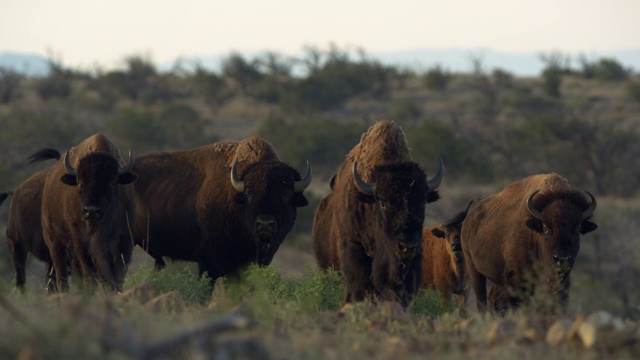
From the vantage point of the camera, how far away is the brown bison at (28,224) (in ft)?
48.7

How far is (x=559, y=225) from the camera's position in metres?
12.0

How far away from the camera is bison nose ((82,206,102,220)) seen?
1173 centimetres

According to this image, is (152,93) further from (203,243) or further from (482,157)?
(203,243)

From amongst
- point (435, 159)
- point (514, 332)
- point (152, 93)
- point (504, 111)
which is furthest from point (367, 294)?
point (152, 93)

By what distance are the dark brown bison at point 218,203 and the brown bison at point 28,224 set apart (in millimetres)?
1432

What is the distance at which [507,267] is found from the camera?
42.0 feet

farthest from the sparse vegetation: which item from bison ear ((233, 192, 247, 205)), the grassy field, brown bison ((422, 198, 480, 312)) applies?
brown bison ((422, 198, 480, 312))

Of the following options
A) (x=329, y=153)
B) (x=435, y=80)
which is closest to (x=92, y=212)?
(x=329, y=153)

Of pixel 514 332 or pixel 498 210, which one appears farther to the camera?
pixel 498 210

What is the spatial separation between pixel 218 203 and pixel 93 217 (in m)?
2.02

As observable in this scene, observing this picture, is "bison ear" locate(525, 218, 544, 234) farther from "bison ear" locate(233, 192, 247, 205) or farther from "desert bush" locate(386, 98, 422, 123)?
"desert bush" locate(386, 98, 422, 123)

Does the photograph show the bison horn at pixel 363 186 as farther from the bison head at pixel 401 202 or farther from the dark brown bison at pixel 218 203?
the dark brown bison at pixel 218 203

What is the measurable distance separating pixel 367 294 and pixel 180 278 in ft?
7.46

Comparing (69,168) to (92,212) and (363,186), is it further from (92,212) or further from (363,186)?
(363,186)
